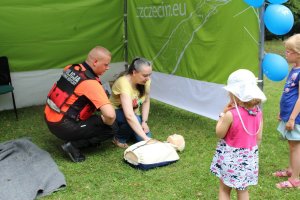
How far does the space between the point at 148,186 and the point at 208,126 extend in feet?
6.20

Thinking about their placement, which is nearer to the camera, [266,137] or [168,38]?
[266,137]

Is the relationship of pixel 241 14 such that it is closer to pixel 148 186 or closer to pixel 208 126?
pixel 208 126

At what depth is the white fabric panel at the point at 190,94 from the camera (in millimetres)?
4520

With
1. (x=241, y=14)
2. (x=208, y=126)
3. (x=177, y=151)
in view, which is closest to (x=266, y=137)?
(x=208, y=126)

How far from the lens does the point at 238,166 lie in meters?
2.21

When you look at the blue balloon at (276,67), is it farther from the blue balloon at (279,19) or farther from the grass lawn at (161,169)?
the grass lawn at (161,169)

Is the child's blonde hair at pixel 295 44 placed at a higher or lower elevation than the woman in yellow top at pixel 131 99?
higher

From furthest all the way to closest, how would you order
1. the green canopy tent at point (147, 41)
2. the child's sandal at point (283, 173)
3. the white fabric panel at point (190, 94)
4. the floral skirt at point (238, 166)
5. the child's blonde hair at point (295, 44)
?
the white fabric panel at point (190, 94)
the green canopy tent at point (147, 41)
the child's sandal at point (283, 173)
the child's blonde hair at point (295, 44)
the floral skirt at point (238, 166)

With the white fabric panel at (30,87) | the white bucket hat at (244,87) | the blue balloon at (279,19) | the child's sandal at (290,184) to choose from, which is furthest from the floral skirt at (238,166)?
the white fabric panel at (30,87)

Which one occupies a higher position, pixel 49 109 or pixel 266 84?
pixel 49 109

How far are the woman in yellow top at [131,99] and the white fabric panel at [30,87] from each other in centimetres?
247

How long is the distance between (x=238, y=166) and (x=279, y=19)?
4.88ft

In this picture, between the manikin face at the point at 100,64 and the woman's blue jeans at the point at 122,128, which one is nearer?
the manikin face at the point at 100,64

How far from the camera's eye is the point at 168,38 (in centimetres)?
540
